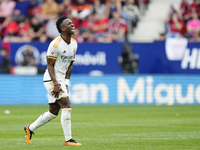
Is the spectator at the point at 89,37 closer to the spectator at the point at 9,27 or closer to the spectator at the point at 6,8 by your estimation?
the spectator at the point at 9,27

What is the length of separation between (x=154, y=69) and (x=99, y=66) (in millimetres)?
2496

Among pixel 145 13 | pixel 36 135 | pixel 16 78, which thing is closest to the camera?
pixel 36 135

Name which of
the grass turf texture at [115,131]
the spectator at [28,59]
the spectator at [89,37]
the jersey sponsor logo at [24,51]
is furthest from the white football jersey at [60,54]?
the spectator at [89,37]

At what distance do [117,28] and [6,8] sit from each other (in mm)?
6004

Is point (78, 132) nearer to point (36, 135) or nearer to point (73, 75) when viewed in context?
point (36, 135)

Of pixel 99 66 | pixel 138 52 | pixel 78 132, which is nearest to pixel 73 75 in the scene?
pixel 99 66

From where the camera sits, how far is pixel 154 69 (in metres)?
20.5

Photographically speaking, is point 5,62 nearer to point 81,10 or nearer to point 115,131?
point 81,10

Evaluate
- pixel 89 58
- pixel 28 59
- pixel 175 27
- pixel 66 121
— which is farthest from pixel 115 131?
pixel 175 27

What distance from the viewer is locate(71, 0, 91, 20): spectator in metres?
22.3

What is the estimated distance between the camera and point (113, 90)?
63.7ft

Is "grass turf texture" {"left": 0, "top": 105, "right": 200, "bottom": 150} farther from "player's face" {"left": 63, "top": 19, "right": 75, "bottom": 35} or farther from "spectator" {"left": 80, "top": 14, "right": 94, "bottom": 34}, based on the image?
"spectator" {"left": 80, "top": 14, "right": 94, "bottom": 34}

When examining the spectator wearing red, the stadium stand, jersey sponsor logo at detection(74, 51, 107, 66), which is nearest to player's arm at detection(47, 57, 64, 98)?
jersey sponsor logo at detection(74, 51, 107, 66)

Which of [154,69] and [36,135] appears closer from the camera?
[36,135]
